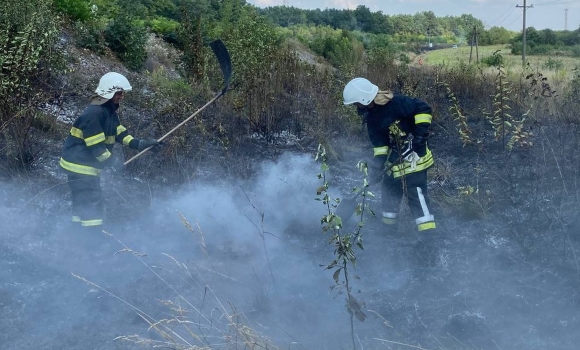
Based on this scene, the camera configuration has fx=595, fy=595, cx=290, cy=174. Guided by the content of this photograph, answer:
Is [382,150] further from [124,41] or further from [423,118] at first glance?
[124,41]

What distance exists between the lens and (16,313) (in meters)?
4.56

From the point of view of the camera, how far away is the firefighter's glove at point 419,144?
5.53 meters

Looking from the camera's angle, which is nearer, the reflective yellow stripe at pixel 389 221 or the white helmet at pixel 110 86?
the white helmet at pixel 110 86

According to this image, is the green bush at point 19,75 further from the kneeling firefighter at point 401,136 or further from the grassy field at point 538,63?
the grassy field at point 538,63

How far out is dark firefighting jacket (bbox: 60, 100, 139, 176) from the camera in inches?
Answer: 214

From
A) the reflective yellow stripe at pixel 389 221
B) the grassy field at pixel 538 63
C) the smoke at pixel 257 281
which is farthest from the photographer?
the grassy field at pixel 538 63

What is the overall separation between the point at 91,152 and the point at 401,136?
291 centimetres

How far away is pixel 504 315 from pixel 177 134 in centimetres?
468

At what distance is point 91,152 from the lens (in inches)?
218

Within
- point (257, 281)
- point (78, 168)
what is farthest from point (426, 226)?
point (78, 168)

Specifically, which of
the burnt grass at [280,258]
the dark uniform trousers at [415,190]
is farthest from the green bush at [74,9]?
the dark uniform trousers at [415,190]

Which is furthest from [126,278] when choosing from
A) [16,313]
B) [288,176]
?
[288,176]

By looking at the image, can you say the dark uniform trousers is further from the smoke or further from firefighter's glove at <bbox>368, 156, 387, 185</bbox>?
the smoke

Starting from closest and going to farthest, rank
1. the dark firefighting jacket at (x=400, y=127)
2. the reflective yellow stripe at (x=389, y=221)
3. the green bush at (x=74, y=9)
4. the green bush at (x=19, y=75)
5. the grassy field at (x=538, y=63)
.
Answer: the dark firefighting jacket at (x=400, y=127) < the reflective yellow stripe at (x=389, y=221) < the green bush at (x=19, y=75) < the green bush at (x=74, y=9) < the grassy field at (x=538, y=63)
